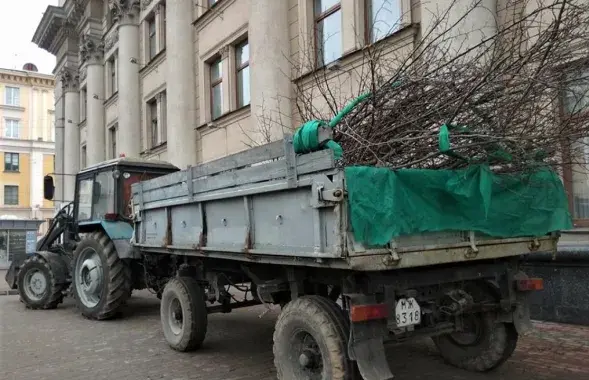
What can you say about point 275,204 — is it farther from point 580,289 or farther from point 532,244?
point 580,289

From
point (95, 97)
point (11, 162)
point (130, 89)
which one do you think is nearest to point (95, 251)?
point (130, 89)

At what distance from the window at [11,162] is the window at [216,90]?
49588mm

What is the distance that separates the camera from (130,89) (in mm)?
20859

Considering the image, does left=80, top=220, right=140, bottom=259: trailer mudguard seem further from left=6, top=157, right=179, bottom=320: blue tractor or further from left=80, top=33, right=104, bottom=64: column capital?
left=80, top=33, right=104, bottom=64: column capital

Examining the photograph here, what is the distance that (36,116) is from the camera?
60094 mm

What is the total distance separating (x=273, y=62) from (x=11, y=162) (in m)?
54.4

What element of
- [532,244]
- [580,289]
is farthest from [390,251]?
[580,289]

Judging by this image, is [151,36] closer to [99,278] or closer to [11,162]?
[99,278]

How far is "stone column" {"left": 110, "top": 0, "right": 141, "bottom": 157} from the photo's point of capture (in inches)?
822

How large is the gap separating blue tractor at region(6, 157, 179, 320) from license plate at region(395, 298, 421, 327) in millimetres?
4821

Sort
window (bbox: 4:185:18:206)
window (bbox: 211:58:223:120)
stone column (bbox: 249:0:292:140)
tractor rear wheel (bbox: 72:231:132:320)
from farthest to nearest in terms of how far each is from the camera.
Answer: window (bbox: 4:185:18:206)
window (bbox: 211:58:223:120)
stone column (bbox: 249:0:292:140)
tractor rear wheel (bbox: 72:231:132:320)

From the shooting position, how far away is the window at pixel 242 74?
14.3 meters

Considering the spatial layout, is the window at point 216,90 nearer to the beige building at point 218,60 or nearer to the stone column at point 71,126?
the beige building at point 218,60

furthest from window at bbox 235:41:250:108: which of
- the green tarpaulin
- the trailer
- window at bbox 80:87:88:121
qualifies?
window at bbox 80:87:88:121
